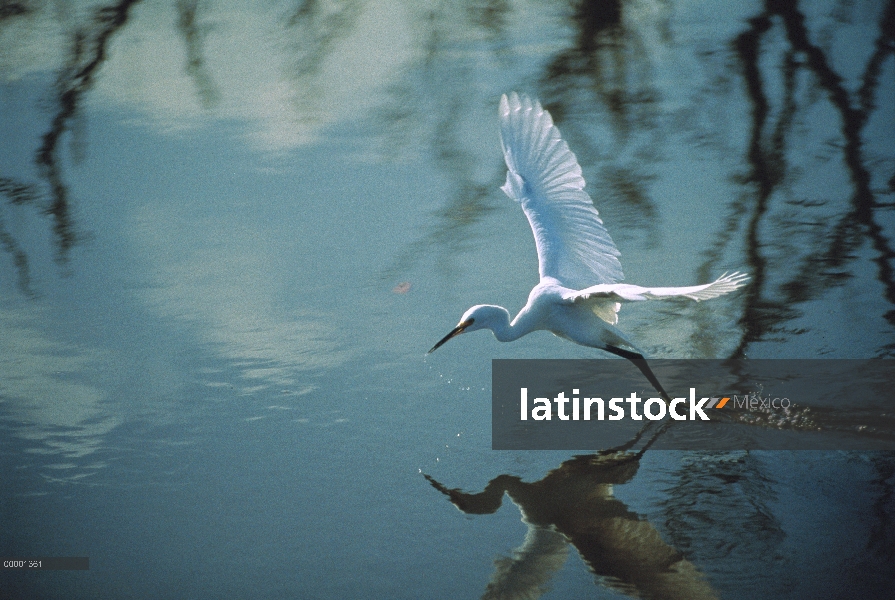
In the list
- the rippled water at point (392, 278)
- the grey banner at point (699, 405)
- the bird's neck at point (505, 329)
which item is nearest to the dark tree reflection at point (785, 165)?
the rippled water at point (392, 278)

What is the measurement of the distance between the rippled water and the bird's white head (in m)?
0.31

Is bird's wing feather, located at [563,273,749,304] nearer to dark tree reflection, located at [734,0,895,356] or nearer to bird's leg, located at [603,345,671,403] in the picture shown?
bird's leg, located at [603,345,671,403]

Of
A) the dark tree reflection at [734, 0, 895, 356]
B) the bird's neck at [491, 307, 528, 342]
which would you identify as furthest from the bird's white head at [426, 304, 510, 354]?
the dark tree reflection at [734, 0, 895, 356]

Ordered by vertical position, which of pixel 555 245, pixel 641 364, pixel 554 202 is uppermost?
pixel 554 202

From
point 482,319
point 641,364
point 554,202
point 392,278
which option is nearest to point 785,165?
point 554,202

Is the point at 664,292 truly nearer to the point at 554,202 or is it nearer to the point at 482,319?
the point at 482,319

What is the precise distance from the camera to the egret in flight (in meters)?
4.08

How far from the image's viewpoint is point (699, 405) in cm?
402

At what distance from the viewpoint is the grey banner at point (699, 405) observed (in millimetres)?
3760

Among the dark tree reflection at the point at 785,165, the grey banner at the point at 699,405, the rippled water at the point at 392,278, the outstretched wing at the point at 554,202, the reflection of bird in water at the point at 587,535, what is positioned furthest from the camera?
the dark tree reflection at the point at 785,165

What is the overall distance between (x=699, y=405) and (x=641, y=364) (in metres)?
0.30

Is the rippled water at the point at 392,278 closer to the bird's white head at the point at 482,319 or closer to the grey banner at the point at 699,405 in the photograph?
the grey banner at the point at 699,405

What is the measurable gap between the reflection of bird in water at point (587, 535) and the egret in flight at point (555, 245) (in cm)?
64

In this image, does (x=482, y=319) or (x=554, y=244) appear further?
(x=554, y=244)
